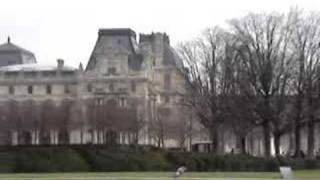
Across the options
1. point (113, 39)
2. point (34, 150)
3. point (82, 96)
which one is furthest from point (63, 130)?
point (34, 150)

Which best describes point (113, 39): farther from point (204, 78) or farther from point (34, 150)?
point (34, 150)

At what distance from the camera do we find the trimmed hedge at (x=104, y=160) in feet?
168

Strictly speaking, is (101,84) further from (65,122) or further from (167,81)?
(65,122)

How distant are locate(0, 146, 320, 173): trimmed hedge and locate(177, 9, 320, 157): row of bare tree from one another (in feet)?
42.4

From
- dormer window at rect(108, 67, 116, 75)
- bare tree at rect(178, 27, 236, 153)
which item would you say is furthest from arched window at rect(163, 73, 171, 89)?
bare tree at rect(178, 27, 236, 153)

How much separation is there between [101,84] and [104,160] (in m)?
77.1

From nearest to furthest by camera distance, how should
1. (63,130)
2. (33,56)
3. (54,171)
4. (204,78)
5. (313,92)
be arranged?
(54,171) < (313,92) < (204,78) < (63,130) < (33,56)

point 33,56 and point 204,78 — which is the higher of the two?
point 33,56

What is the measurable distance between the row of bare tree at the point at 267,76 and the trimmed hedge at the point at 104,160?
12.9 meters

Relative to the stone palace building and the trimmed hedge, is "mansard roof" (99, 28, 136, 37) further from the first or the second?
the trimmed hedge

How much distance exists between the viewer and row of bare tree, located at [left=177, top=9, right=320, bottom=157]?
70.2m

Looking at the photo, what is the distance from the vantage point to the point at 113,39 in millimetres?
133750

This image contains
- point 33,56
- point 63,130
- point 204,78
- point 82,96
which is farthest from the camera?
point 33,56

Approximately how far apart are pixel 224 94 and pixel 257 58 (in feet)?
14.9
